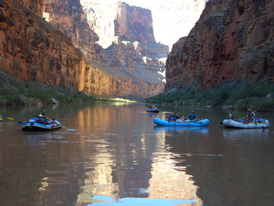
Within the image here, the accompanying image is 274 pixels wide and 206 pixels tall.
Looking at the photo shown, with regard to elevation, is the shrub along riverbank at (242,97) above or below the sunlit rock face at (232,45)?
below

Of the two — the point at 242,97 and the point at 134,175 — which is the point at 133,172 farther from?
the point at 242,97

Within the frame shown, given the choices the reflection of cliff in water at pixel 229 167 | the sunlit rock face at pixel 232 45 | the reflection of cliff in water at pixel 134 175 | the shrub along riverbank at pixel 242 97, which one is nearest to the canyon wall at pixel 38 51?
the shrub along riverbank at pixel 242 97

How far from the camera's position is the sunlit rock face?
4756 cm

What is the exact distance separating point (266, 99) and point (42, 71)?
4932 cm

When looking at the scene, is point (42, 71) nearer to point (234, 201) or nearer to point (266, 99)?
point (266, 99)

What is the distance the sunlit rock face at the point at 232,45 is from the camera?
4756 cm

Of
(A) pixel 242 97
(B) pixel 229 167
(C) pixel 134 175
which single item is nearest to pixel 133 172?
(C) pixel 134 175

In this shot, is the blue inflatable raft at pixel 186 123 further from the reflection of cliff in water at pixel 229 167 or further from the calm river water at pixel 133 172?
the calm river water at pixel 133 172

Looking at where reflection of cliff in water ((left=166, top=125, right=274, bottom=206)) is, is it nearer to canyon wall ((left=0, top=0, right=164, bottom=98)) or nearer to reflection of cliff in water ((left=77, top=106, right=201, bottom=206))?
reflection of cliff in water ((left=77, top=106, right=201, bottom=206))

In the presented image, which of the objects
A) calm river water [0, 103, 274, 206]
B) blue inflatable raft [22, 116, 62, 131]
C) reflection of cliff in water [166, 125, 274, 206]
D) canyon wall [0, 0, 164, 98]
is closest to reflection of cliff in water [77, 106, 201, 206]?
calm river water [0, 103, 274, 206]

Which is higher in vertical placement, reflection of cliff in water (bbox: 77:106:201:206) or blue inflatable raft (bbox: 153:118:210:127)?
blue inflatable raft (bbox: 153:118:210:127)

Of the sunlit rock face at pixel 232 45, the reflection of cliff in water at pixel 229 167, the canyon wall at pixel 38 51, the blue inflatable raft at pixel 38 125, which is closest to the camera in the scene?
the reflection of cliff in water at pixel 229 167

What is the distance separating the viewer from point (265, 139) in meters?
16.4

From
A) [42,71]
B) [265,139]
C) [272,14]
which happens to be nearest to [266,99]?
[272,14]
